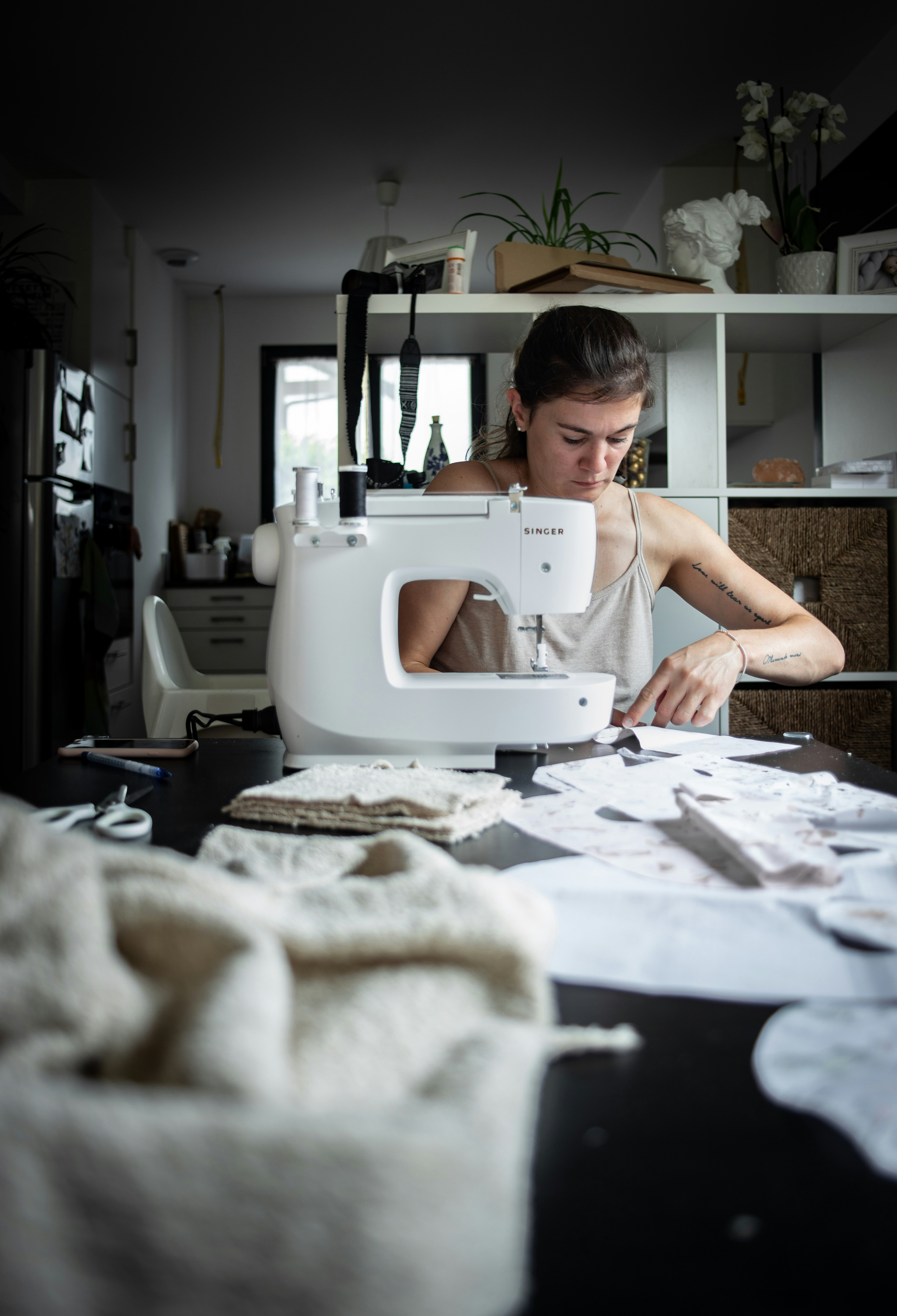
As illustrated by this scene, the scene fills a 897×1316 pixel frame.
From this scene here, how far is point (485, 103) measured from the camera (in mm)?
3402

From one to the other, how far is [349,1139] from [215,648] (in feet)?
16.1

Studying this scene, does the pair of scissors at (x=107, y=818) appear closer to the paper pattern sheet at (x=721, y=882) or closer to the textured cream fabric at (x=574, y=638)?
the paper pattern sheet at (x=721, y=882)

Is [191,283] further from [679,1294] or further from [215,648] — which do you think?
[679,1294]

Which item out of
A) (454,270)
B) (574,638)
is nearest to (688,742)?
(574,638)

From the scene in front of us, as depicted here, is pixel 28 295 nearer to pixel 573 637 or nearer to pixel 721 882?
pixel 573 637

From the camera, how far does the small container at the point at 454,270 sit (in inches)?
85.5

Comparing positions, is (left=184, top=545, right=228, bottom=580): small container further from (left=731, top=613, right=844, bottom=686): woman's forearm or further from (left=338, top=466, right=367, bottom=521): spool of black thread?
(left=338, top=466, right=367, bottom=521): spool of black thread

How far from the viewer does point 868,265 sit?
2.27 m

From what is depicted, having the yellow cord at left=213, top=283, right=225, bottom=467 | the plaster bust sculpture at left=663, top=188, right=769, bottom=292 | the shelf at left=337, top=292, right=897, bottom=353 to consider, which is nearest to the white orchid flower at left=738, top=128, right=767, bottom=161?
the plaster bust sculpture at left=663, top=188, right=769, bottom=292

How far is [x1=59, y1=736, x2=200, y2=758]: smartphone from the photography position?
3.63 feet

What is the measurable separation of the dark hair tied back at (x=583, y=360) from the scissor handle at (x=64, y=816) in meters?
1.08

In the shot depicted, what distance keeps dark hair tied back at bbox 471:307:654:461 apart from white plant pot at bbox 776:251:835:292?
970 millimetres

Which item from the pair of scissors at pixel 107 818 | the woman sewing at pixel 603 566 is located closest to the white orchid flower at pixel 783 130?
the woman sewing at pixel 603 566

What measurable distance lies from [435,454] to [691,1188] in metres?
2.38
